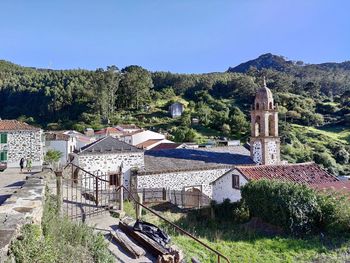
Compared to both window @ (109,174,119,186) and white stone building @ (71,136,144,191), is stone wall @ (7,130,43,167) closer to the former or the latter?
white stone building @ (71,136,144,191)

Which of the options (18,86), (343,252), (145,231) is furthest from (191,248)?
(18,86)

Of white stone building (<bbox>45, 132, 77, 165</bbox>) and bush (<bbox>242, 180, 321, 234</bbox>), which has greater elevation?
white stone building (<bbox>45, 132, 77, 165</bbox>)

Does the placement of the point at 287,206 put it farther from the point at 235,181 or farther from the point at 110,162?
the point at 110,162

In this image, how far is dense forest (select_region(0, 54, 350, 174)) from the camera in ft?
174

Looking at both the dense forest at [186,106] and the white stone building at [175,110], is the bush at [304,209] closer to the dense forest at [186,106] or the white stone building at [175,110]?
the dense forest at [186,106]

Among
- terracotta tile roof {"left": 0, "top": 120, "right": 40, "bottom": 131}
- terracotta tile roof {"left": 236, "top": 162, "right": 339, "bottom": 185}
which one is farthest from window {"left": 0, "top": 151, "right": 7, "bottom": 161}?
terracotta tile roof {"left": 236, "top": 162, "right": 339, "bottom": 185}

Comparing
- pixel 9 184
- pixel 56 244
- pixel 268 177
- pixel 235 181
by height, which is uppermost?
pixel 56 244

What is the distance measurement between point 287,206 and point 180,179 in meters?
10.2

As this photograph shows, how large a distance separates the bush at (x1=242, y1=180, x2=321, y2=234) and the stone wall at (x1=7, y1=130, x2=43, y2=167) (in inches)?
748

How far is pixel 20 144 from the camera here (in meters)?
28.0

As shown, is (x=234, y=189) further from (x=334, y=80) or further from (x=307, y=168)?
(x=334, y=80)

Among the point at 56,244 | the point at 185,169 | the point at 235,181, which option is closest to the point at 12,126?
the point at 185,169

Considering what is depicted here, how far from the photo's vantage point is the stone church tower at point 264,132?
25.5 metres

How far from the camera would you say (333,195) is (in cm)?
1312
